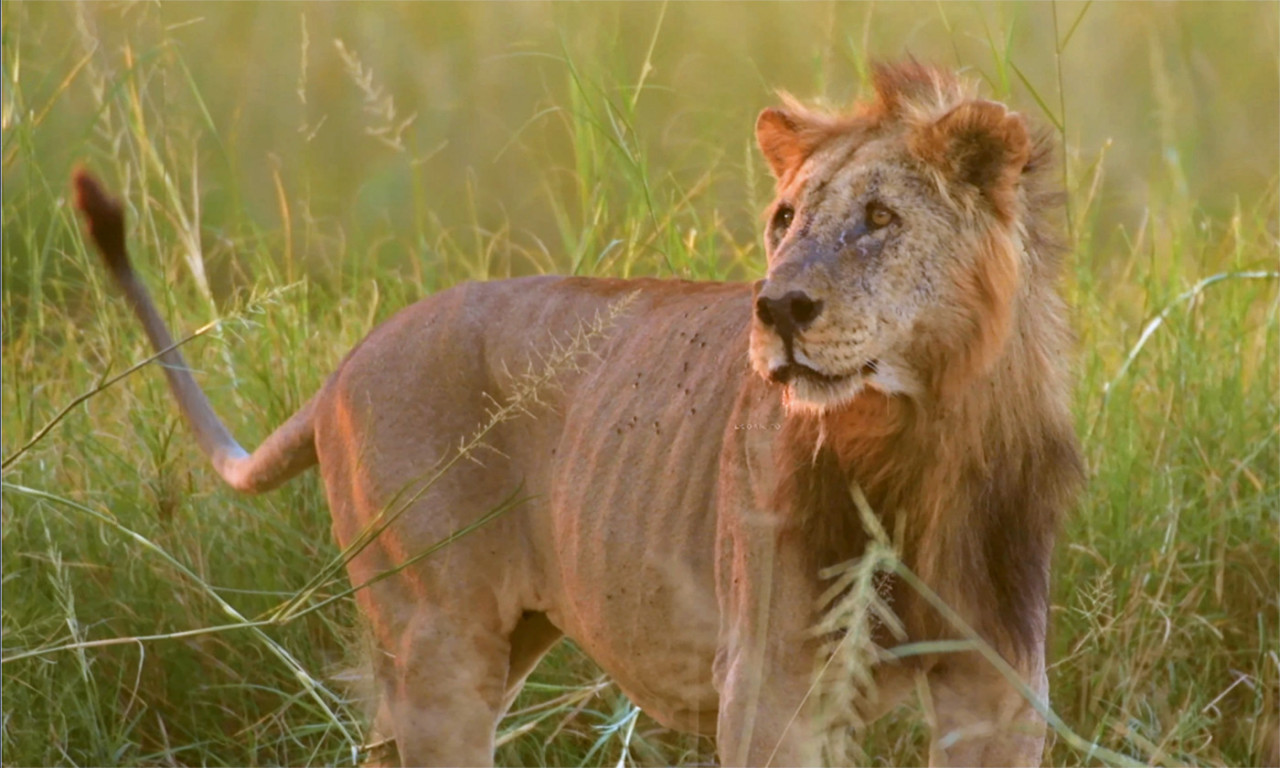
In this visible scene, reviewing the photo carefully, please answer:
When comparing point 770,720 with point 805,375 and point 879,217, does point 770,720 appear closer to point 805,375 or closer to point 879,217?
point 805,375

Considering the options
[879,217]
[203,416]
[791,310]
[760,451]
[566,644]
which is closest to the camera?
[791,310]

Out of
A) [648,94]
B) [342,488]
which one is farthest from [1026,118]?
[648,94]

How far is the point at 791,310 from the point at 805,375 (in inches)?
4.0

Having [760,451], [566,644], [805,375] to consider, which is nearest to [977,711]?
[760,451]

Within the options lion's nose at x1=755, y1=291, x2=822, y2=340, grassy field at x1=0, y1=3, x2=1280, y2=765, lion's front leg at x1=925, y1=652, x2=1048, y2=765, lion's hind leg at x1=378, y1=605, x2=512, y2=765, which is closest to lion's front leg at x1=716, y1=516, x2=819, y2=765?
lion's front leg at x1=925, y1=652, x2=1048, y2=765

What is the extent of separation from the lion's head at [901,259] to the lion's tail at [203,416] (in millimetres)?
1401

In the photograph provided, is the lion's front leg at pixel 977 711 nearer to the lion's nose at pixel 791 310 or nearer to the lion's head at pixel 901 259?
the lion's head at pixel 901 259

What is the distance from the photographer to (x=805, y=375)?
112 inches

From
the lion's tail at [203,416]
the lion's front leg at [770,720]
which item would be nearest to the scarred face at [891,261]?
the lion's front leg at [770,720]

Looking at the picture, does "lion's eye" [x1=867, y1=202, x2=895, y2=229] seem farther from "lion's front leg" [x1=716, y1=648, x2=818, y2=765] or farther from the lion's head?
"lion's front leg" [x1=716, y1=648, x2=818, y2=765]

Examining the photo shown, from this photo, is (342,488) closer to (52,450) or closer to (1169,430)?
(52,450)

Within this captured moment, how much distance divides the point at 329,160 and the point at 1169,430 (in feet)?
21.6

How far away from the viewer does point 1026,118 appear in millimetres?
3117

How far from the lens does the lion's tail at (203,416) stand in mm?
3826
